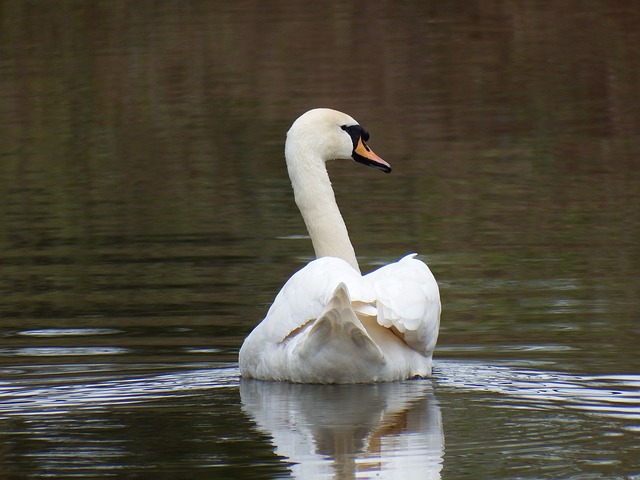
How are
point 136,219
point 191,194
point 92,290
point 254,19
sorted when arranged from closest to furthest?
1. point 92,290
2. point 136,219
3. point 191,194
4. point 254,19

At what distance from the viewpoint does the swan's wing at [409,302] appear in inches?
289

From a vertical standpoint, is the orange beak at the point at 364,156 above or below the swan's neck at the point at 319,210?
above

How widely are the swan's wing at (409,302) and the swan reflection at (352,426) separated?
24cm

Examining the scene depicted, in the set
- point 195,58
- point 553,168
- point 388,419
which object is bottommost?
point 388,419

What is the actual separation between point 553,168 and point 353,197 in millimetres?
2416

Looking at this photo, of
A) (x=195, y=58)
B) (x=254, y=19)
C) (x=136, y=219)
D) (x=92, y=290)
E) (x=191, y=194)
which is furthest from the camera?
(x=254, y=19)

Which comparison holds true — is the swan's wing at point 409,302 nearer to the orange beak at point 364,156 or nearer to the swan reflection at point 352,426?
the swan reflection at point 352,426

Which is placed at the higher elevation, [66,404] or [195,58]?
[195,58]

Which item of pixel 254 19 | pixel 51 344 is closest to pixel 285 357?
pixel 51 344

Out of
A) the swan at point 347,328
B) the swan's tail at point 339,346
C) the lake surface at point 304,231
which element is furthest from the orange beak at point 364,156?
the swan's tail at point 339,346

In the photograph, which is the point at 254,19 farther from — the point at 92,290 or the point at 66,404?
the point at 66,404

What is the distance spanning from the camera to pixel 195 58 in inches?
1038

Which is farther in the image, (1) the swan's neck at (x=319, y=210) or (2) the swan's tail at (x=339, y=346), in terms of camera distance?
(1) the swan's neck at (x=319, y=210)

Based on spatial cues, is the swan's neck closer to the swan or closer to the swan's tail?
the swan
